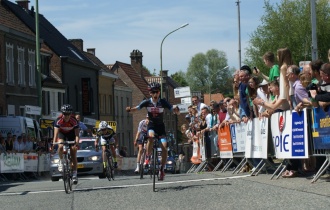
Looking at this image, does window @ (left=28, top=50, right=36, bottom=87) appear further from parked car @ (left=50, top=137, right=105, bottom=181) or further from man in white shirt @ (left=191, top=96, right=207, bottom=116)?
man in white shirt @ (left=191, top=96, right=207, bottom=116)

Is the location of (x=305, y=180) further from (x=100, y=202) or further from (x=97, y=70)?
(x=97, y=70)

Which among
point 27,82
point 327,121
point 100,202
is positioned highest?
point 27,82

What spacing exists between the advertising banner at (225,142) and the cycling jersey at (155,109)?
471 centimetres

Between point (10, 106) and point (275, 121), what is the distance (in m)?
37.7

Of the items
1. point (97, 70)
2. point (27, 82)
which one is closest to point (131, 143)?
point (97, 70)

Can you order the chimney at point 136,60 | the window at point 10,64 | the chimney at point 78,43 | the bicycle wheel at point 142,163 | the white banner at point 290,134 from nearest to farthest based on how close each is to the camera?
1. the white banner at point 290,134
2. the bicycle wheel at point 142,163
3. the window at point 10,64
4. the chimney at point 78,43
5. the chimney at point 136,60

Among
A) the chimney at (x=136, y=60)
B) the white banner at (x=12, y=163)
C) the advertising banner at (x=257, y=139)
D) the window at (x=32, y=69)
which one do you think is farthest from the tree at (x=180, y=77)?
the advertising banner at (x=257, y=139)

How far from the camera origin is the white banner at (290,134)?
15938 millimetres

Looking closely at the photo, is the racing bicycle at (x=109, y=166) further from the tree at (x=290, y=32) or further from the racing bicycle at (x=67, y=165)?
the tree at (x=290, y=32)

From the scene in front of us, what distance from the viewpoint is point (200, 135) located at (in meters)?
27.5

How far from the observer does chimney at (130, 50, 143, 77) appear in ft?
370

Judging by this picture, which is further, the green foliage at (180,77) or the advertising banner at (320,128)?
the green foliage at (180,77)

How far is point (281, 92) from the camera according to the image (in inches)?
666

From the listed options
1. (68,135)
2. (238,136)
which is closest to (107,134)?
(238,136)
